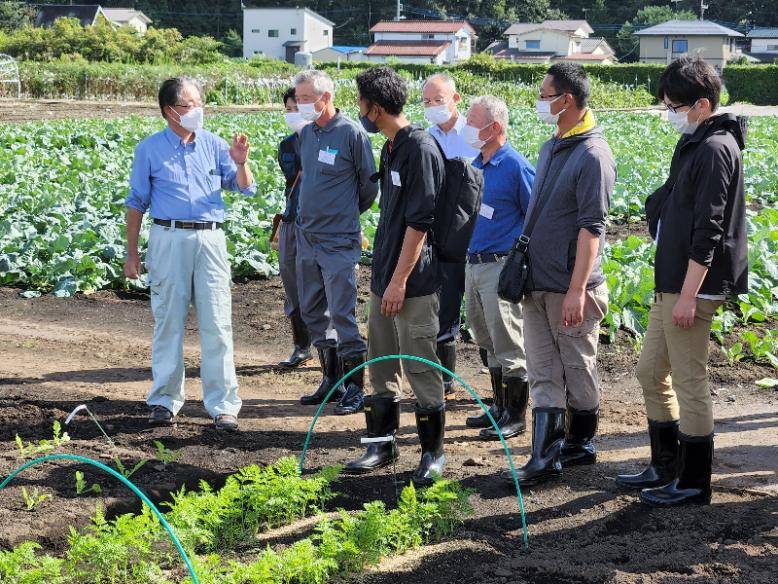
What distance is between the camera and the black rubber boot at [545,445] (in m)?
5.24

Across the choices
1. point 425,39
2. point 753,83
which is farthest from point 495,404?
point 425,39

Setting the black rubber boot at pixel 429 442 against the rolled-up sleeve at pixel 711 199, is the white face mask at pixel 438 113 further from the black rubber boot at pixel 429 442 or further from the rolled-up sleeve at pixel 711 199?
the rolled-up sleeve at pixel 711 199

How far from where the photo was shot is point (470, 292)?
6.35 metres

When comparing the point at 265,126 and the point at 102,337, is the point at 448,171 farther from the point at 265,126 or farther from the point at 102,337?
the point at 265,126

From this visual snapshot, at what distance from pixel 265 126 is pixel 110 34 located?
3245 cm

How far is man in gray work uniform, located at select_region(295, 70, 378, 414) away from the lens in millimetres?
6449

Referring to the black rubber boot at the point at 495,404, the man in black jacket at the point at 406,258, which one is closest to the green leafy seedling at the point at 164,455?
the man in black jacket at the point at 406,258

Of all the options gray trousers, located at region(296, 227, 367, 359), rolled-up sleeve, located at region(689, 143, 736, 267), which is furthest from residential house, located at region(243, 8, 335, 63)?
rolled-up sleeve, located at region(689, 143, 736, 267)

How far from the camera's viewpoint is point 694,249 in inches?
181

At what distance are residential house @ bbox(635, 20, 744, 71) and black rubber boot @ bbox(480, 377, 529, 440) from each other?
8018 centimetres

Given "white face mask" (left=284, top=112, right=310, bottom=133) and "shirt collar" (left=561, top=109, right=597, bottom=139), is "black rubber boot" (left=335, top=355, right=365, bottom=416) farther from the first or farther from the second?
"shirt collar" (left=561, top=109, right=597, bottom=139)

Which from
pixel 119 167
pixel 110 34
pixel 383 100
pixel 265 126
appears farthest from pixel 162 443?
pixel 110 34

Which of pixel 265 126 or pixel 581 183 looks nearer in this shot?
pixel 581 183

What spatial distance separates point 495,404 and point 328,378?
49.3 inches
